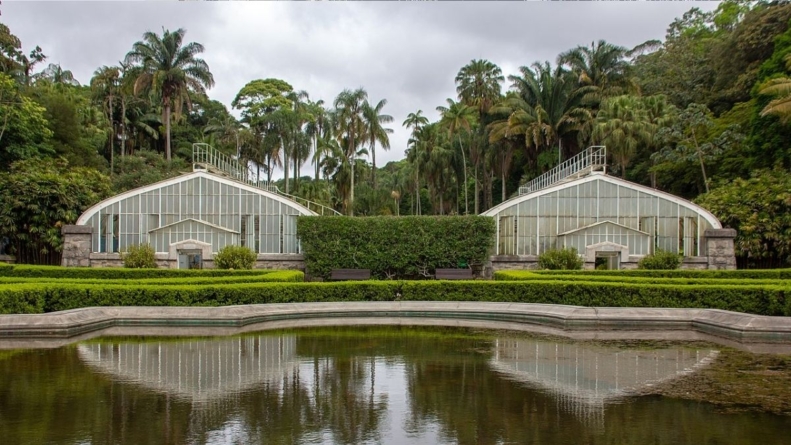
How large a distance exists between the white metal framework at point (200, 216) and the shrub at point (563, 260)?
38.2 feet

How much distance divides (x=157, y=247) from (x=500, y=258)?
55.8 feet

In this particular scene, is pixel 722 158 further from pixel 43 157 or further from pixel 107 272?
pixel 43 157

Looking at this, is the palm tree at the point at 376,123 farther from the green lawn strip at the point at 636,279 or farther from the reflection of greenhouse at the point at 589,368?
the reflection of greenhouse at the point at 589,368

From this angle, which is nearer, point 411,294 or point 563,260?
point 411,294

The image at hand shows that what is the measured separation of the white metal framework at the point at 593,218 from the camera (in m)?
29.5

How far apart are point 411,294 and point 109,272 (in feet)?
39.7

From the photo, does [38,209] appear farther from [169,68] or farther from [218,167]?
[169,68]

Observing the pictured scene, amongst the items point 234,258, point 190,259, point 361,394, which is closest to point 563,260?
point 234,258

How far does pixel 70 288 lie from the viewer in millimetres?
18141

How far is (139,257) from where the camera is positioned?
28.0 metres

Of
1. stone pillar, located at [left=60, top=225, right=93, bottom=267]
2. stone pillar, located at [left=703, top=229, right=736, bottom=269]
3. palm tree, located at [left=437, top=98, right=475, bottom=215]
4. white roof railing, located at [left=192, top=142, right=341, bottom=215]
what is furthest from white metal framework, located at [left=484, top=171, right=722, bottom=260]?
palm tree, located at [left=437, top=98, right=475, bottom=215]

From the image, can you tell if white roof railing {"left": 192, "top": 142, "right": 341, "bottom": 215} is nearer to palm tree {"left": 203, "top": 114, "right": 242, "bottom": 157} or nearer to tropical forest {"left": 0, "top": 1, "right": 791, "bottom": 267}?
tropical forest {"left": 0, "top": 1, "right": 791, "bottom": 267}

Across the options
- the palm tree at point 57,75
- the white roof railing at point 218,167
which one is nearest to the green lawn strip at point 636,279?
the white roof railing at point 218,167

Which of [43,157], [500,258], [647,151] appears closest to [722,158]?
[647,151]
